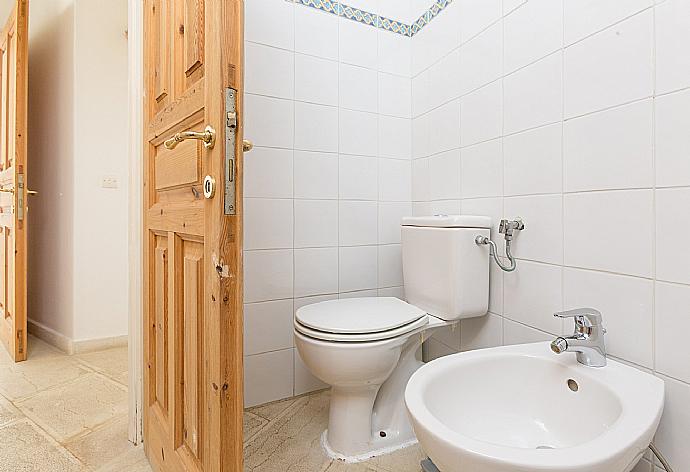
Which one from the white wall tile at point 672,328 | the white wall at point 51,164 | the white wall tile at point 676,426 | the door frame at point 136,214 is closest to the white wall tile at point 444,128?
the white wall tile at point 672,328

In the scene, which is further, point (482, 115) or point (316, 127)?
point (316, 127)

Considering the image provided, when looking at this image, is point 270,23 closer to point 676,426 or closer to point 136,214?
point 136,214

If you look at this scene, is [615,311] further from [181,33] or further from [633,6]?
[181,33]

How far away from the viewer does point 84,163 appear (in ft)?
7.38

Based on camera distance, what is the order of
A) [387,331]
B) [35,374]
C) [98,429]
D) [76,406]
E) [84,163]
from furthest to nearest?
[84,163], [35,374], [76,406], [98,429], [387,331]

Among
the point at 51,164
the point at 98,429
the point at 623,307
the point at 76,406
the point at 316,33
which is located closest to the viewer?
the point at 623,307

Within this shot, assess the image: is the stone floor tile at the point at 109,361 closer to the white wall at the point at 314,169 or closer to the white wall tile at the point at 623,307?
the white wall at the point at 314,169

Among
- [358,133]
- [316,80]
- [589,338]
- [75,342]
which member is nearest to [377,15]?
[316,80]

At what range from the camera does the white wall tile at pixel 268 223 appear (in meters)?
1.61

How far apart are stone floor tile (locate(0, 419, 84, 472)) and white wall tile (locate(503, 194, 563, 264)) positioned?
156cm

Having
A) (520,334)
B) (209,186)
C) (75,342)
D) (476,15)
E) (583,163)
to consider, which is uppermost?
(476,15)

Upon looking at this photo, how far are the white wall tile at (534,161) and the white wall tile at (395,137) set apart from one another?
613mm

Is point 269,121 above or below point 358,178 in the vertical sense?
above

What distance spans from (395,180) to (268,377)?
3.47ft
